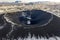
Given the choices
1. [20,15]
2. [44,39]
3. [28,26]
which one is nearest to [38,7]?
[20,15]

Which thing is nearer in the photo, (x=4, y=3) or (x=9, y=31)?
(x=9, y=31)

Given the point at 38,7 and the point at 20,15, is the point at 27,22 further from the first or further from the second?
the point at 38,7

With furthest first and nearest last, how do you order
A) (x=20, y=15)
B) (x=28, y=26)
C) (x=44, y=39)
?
(x=20, y=15)
(x=28, y=26)
(x=44, y=39)

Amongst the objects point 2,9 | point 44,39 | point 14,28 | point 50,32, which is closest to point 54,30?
point 50,32

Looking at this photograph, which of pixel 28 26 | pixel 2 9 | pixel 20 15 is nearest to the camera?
pixel 28 26

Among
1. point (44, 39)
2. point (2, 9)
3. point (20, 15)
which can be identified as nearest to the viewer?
point (44, 39)

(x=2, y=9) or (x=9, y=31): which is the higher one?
(x=2, y=9)

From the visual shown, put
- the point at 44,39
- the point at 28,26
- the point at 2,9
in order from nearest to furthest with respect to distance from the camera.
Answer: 1. the point at 44,39
2. the point at 28,26
3. the point at 2,9

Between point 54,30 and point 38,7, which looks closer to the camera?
point 54,30

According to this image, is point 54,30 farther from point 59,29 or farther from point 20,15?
point 20,15
